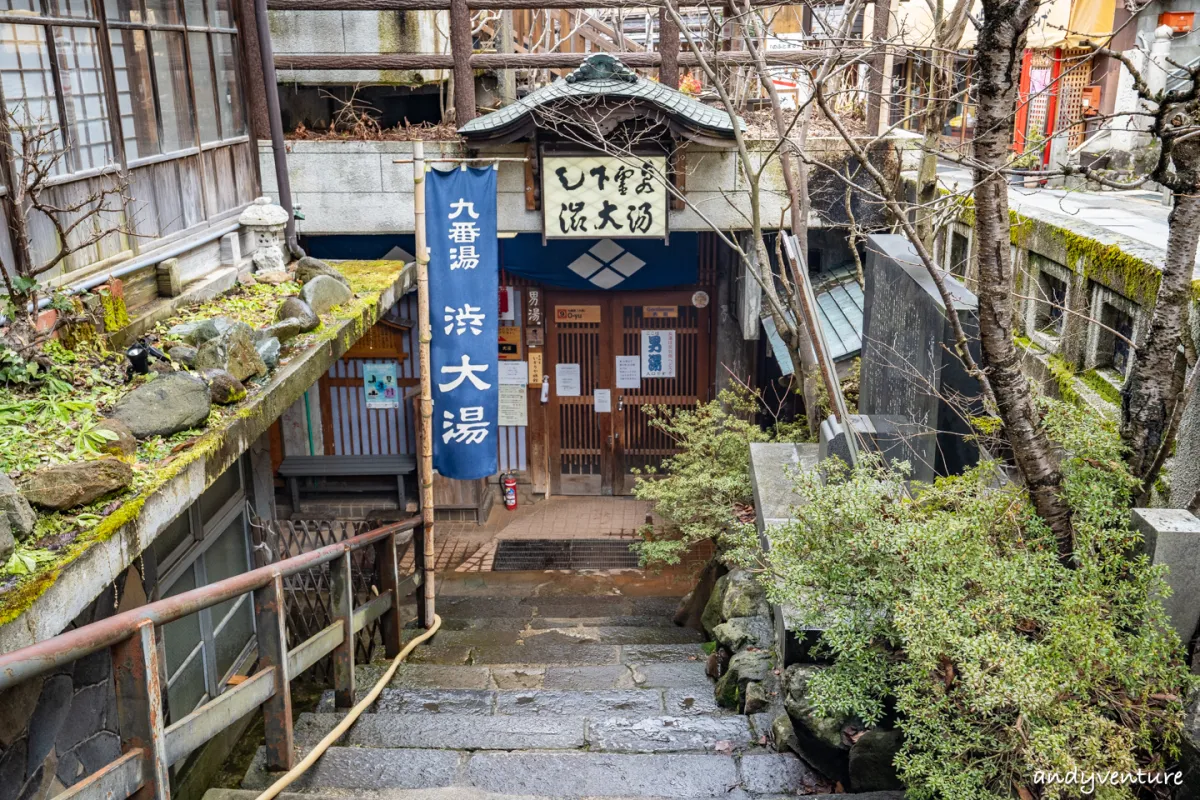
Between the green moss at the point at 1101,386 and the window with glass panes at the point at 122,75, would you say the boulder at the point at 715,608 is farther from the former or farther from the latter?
Result: the window with glass panes at the point at 122,75

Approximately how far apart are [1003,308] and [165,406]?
16.5ft

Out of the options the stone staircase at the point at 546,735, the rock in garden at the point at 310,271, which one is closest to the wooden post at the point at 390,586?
the stone staircase at the point at 546,735

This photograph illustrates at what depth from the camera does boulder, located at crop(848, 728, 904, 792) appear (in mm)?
5410

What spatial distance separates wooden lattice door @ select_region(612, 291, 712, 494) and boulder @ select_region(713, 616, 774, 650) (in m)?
7.36

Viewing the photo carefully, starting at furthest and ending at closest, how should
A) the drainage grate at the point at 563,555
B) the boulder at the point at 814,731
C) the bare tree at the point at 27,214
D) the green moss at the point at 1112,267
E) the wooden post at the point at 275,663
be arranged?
1. the drainage grate at the point at 563,555
2. the green moss at the point at 1112,267
3. the bare tree at the point at 27,214
4. the boulder at the point at 814,731
5. the wooden post at the point at 275,663

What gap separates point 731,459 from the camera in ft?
Result: 37.4

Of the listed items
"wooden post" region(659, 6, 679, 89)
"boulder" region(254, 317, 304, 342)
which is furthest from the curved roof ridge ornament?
"boulder" region(254, 317, 304, 342)

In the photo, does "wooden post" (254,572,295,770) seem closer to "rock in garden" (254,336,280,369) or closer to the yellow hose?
the yellow hose

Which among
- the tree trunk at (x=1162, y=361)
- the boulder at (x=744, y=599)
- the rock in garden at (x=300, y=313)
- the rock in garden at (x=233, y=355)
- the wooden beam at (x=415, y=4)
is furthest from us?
the wooden beam at (x=415, y=4)

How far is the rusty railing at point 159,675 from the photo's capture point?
3785 millimetres

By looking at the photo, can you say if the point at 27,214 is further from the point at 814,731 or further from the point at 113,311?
the point at 814,731

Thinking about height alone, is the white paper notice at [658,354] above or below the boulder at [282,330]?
below

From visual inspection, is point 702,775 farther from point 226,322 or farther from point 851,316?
point 851,316

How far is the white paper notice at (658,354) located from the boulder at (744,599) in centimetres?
695
